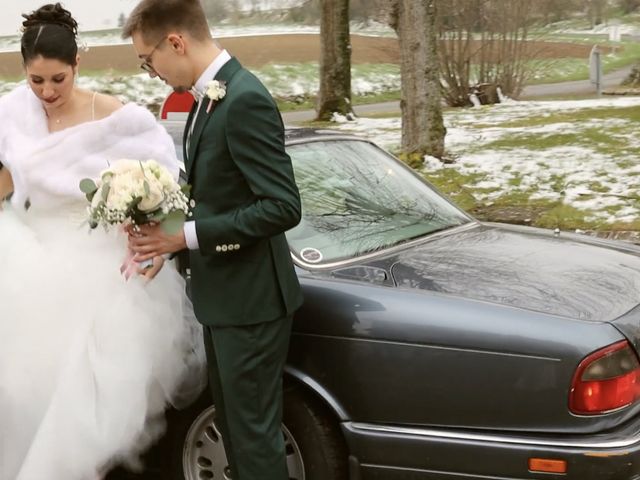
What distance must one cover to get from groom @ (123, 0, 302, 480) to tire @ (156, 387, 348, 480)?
21 centimetres

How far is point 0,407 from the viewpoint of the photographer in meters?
3.49

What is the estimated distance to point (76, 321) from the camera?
11.3ft

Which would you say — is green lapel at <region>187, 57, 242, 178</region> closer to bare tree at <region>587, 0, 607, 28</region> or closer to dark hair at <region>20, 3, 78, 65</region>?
dark hair at <region>20, 3, 78, 65</region>

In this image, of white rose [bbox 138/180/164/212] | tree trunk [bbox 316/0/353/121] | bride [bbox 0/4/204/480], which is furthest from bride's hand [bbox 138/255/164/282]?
tree trunk [bbox 316/0/353/121]

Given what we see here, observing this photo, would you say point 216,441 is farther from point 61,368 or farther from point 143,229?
point 143,229

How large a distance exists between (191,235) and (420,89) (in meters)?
9.32

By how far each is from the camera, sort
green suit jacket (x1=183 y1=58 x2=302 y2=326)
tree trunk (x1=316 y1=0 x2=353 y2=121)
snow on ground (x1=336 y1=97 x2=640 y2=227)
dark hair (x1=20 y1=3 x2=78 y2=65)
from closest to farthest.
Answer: green suit jacket (x1=183 y1=58 x2=302 y2=326), dark hair (x1=20 y1=3 x2=78 y2=65), snow on ground (x1=336 y1=97 x2=640 y2=227), tree trunk (x1=316 y1=0 x2=353 y2=121)

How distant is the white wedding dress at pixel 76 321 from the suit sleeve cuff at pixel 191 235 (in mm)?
601

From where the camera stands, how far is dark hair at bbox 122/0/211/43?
9.43 ft

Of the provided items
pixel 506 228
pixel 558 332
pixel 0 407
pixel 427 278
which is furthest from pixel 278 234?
pixel 506 228

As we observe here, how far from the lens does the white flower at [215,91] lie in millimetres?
2848

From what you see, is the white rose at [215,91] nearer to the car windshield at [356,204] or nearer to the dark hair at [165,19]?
the dark hair at [165,19]

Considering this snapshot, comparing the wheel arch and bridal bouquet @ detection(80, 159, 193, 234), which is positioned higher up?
bridal bouquet @ detection(80, 159, 193, 234)

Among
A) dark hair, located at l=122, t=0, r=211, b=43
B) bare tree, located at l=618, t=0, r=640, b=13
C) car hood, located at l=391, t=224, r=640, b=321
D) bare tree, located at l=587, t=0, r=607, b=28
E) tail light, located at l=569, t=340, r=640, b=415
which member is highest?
dark hair, located at l=122, t=0, r=211, b=43
